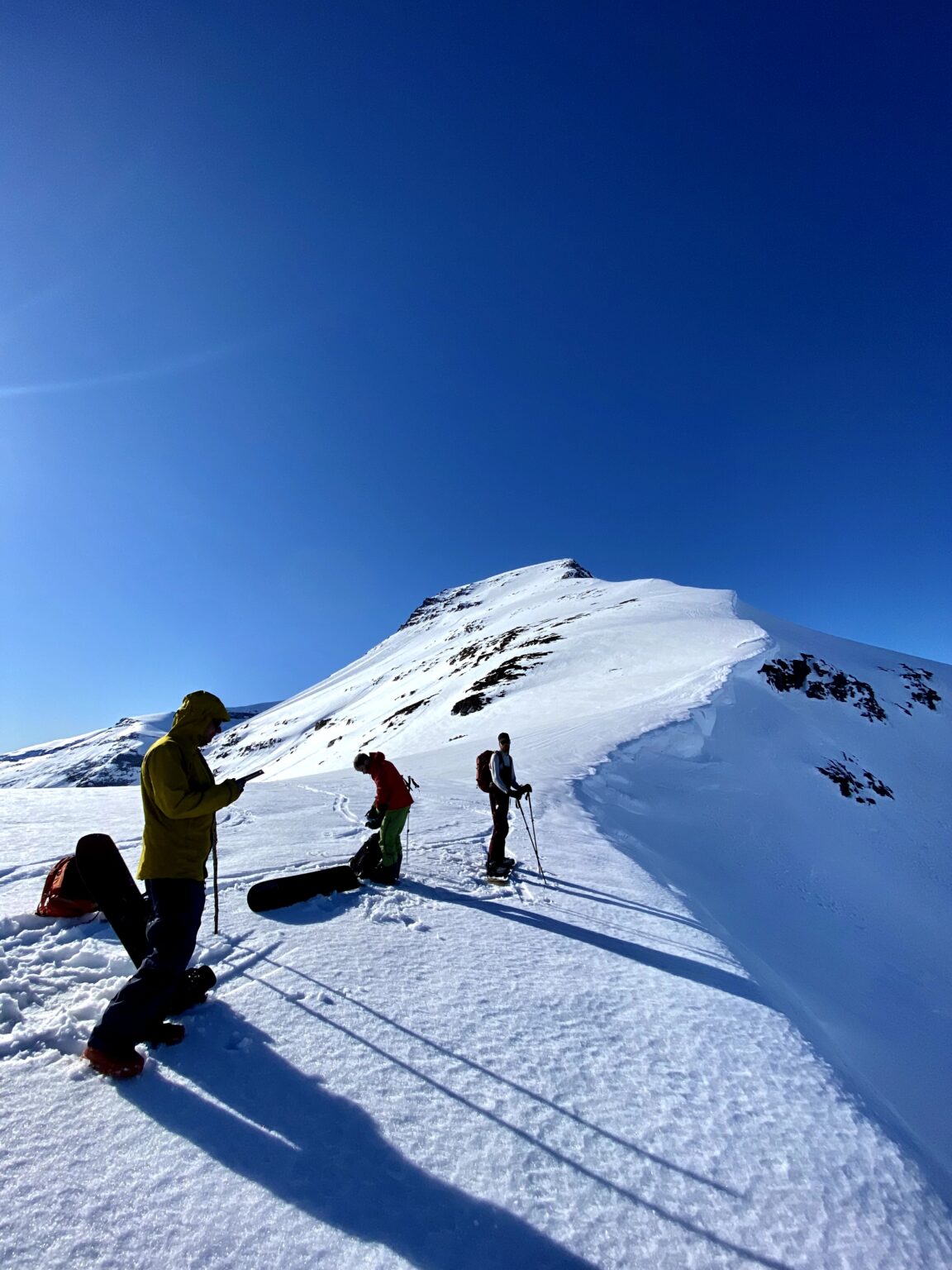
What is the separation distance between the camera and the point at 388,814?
7004 millimetres

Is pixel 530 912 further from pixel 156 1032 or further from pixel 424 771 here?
pixel 424 771

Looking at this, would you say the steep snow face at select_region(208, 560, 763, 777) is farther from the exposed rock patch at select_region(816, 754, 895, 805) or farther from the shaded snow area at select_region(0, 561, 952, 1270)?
the shaded snow area at select_region(0, 561, 952, 1270)

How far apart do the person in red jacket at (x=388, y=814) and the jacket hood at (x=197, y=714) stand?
3063 millimetres

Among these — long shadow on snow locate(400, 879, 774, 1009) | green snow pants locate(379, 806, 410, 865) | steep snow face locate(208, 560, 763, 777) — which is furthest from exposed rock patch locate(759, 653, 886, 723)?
green snow pants locate(379, 806, 410, 865)

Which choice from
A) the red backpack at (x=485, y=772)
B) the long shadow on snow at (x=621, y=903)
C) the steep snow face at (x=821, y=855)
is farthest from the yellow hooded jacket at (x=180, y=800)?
the steep snow face at (x=821, y=855)

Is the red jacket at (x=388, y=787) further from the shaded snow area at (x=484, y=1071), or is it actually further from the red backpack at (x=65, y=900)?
the red backpack at (x=65, y=900)

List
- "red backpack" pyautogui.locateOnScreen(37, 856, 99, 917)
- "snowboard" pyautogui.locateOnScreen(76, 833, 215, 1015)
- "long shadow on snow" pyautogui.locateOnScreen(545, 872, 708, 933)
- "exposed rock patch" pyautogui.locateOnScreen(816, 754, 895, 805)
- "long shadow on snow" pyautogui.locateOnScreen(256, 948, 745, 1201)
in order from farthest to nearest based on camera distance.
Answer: "exposed rock patch" pyautogui.locateOnScreen(816, 754, 895, 805) < "long shadow on snow" pyautogui.locateOnScreen(545, 872, 708, 933) < "red backpack" pyautogui.locateOnScreen(37, 856, 99, 917) < "snowboard" pyautogui.locateOnScreen(76, 833, 215, 1015) < "long shadow on snow" pyautogui.locateOnScreen(256, 948, 745, 1201)

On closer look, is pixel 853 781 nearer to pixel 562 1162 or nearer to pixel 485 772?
pixel 485 772

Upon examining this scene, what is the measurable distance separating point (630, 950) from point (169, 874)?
448cm

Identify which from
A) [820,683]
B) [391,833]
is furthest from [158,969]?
[820,683]

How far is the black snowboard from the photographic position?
579 centimetres

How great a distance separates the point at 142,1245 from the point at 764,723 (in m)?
23.2

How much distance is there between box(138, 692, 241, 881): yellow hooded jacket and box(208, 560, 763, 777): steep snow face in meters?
11.3

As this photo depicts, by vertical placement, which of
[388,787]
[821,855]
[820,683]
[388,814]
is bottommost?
[821,855]
